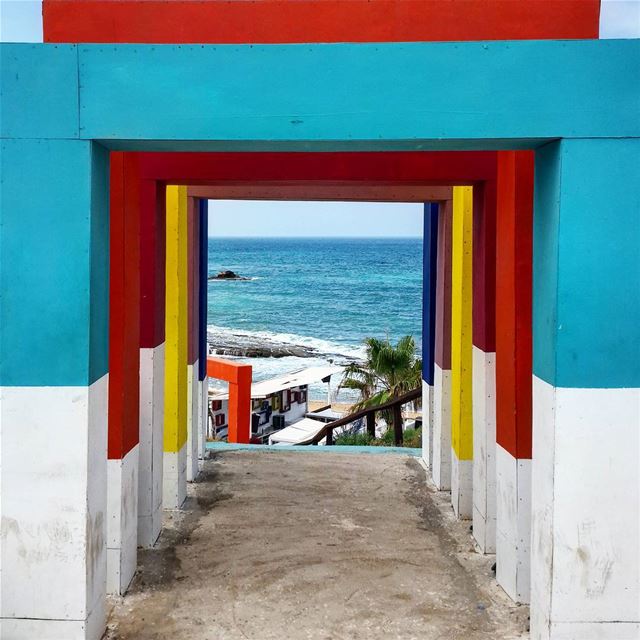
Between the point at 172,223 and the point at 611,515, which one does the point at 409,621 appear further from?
the point at 172,223

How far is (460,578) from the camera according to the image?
6375 millimetres

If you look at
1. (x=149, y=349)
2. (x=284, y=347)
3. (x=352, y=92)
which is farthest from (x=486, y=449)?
(x=284, y=347)

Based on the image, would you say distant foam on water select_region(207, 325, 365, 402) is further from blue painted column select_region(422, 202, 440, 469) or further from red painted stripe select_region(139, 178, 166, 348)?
red painted stripe select_region(139, 178, 166, 348)

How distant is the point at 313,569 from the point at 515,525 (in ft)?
6.14

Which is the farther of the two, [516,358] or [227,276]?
[227,276]

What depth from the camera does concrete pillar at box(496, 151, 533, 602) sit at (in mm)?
5590

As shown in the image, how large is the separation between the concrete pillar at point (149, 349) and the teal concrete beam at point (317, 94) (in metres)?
2.48

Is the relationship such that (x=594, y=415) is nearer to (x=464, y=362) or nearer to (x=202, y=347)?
(x=464, y=362)

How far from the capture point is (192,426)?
9.49 meters

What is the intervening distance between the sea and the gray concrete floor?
29.4 meters

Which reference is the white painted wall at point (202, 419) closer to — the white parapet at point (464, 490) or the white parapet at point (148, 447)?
the white parapet at point (148, 447)

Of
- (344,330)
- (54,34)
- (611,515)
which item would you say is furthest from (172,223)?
(344,330)

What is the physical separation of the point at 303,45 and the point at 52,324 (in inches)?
90.7

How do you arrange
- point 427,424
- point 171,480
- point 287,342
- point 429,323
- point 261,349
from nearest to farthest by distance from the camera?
point 171,480
point 427,424
point 429,323
point 261,349
point 287,342
